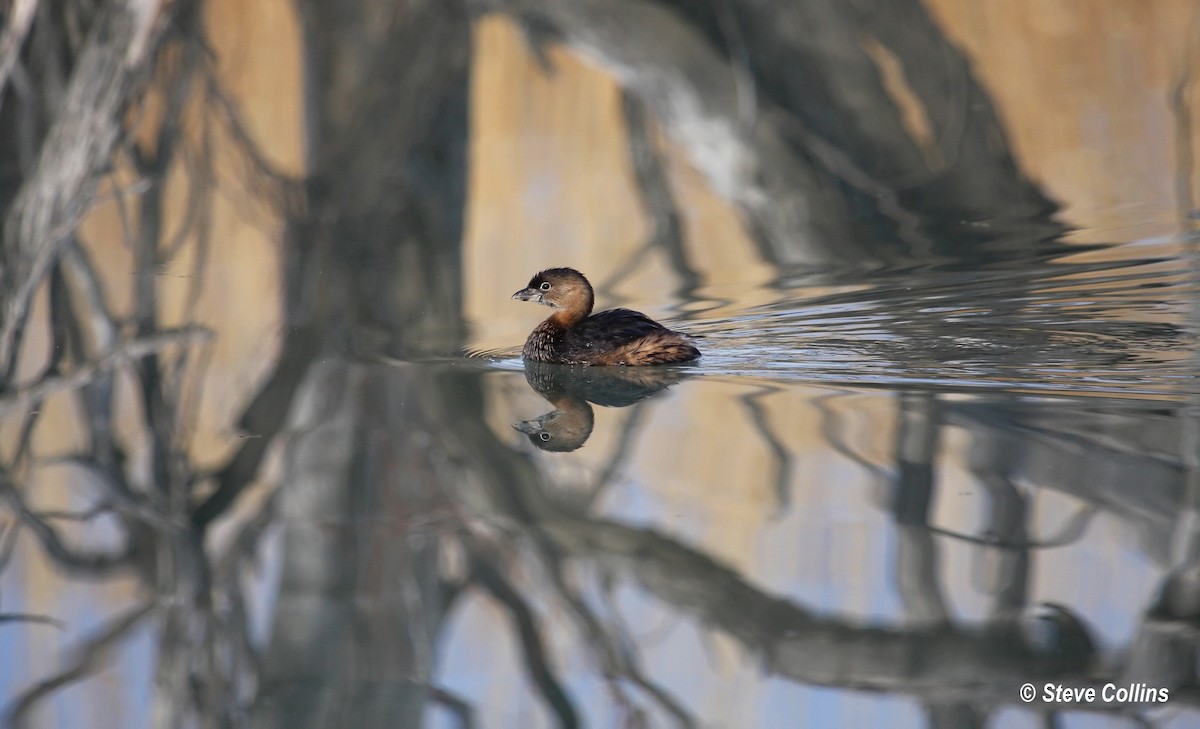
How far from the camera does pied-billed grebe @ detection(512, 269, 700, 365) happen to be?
5.89 m

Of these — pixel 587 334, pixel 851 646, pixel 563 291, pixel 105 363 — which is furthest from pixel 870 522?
pixel 105 363

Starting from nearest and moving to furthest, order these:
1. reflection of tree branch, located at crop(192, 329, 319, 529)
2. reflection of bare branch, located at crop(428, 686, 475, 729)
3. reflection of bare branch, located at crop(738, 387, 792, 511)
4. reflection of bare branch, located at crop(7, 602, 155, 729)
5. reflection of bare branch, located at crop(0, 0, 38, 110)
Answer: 1. reflection of bare branch, located at crop(428, 686, 475, 729)
2. reflection of bare branch, located at crop(7, 602, 155, 729)
3. reflection of bare branch, located at crop(738, 387, 792, 511)
4. reflection of tree branch, located at crop(192, 329, 319, 529)
5. reflection of bare branch, located at crop(0, 0, 38, 110)

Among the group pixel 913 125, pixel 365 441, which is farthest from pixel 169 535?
pixel 913 125

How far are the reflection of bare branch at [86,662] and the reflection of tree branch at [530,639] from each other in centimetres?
84

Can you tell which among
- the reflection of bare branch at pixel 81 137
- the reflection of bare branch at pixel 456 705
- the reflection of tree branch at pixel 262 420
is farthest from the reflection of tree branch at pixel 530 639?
the reflection of bare branch at pixel 81 137

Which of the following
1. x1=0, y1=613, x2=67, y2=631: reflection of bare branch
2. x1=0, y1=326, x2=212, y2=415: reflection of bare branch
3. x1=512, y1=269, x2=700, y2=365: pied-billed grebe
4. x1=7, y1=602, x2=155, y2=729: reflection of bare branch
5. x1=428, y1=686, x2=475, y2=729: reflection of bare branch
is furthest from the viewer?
x1=512, y1=269, x2=700, y2=365: pied-billed grebe

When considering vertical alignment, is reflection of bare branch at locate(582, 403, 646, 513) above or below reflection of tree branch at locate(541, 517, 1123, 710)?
above

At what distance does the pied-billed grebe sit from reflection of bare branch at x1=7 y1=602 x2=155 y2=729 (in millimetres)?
2727

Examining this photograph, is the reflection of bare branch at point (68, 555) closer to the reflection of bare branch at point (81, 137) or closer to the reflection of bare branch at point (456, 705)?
the reflection of bare branch at point (456, 705)

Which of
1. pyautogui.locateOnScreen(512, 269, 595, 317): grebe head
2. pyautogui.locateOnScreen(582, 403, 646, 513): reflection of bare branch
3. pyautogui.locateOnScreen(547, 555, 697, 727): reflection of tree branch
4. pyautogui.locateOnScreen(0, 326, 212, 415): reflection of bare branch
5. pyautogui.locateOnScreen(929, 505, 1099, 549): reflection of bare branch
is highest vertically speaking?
pyautogui.locateOnScreen(512, 269, 595, 317): grebe head

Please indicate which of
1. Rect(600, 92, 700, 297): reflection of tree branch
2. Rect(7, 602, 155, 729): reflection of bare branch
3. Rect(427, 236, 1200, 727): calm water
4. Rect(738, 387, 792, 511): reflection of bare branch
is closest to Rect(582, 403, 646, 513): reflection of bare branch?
Rect(427, 236, 1200, 727): calm water

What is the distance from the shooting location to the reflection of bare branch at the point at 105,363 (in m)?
5.68

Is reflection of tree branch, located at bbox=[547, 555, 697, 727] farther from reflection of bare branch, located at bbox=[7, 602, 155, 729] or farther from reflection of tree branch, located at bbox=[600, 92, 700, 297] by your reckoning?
reflection of tree branch, located at bbox=[600, 92, 700, 297]

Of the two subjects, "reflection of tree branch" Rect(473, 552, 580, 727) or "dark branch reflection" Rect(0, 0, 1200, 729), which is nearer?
"reflection of tree branch" Rect(473, 552, 580, 727)
